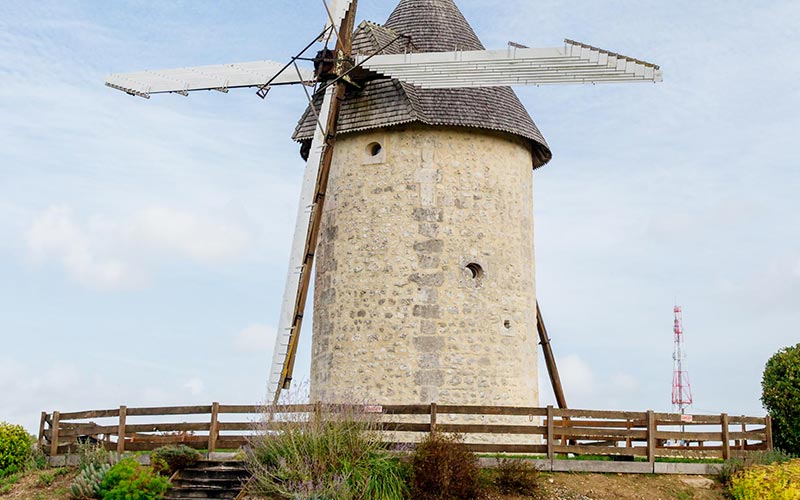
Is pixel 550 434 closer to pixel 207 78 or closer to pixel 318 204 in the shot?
pixel 318 204

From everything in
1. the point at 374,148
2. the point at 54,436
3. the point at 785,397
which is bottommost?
the point at 54,436

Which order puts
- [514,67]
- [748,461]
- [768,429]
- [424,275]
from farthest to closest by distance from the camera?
[424,275], [768,429], [514,67], [748,461]

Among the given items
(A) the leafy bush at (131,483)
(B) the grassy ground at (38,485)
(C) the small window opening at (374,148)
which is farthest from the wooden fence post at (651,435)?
(B) the grassy ground at (38,485)

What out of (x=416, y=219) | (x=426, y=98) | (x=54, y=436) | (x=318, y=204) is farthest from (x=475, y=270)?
(x=54, y=436)

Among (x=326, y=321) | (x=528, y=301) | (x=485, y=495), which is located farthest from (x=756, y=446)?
(x=326, y=321)

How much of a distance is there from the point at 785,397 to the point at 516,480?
7169 millimetres

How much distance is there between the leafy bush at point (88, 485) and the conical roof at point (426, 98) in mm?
8377

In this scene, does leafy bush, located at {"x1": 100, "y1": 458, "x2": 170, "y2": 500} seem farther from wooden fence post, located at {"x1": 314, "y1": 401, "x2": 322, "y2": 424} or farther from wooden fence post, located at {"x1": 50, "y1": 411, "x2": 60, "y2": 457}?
wooden fence post, located at {"x1": 50, "y1": 411, "x2": 60, "y2": 457}

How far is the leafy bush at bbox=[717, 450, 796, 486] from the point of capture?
59.3ft

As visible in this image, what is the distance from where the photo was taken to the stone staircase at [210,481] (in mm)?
16609

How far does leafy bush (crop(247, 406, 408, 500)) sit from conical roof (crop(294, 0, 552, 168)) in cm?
695

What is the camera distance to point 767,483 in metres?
17.2

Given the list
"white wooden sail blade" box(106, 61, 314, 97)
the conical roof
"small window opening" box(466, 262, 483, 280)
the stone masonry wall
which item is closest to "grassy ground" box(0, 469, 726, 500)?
the stone masonry wall

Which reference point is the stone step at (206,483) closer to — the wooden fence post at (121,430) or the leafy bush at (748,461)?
the wooden fence post at (121,430)
